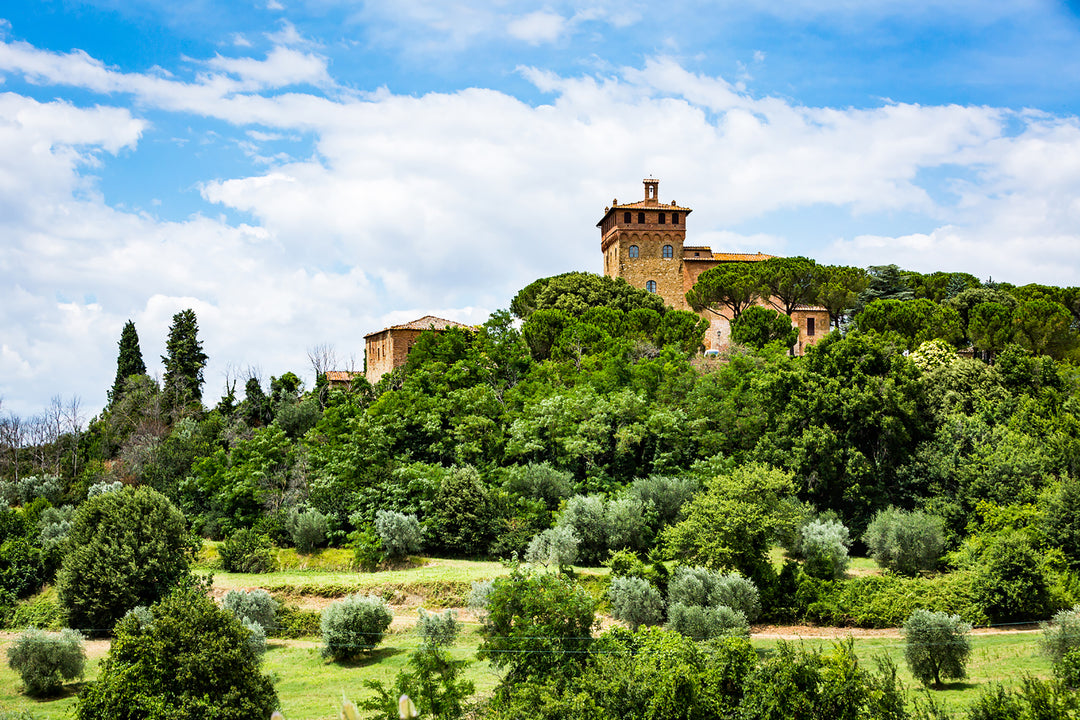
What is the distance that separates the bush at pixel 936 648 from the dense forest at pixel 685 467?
412cm

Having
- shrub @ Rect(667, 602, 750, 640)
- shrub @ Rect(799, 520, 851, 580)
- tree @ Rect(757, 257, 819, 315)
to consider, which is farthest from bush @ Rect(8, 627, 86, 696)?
tree @ Rect(757, 257, 819, 315)

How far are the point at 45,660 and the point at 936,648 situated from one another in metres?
18.2

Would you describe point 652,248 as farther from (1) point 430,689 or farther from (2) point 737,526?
(1) point 430,689

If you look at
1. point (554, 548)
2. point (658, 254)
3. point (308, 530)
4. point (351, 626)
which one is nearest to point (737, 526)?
point (554, 548)

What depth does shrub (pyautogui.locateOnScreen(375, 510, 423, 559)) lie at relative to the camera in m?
26.6

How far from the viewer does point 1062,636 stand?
53.4 ft

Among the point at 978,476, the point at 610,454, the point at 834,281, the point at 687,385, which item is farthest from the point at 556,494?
the point at 834,281

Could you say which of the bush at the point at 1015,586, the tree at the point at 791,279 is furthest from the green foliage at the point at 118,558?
the tree at the point at 791,279

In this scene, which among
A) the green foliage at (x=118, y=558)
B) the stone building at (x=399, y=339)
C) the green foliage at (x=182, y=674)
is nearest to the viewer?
the green foliage at (x=182, y=674)

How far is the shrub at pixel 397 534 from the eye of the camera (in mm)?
26594

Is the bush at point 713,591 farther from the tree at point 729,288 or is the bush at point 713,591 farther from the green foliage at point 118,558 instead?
the tree at point 729,288

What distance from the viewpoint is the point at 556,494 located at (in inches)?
1116

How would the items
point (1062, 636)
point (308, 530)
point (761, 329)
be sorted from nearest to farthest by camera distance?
point (1062, 636), point (308, 530), point (761, 329)

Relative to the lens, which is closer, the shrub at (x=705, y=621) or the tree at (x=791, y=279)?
the shrub at (x=705, y=621)
